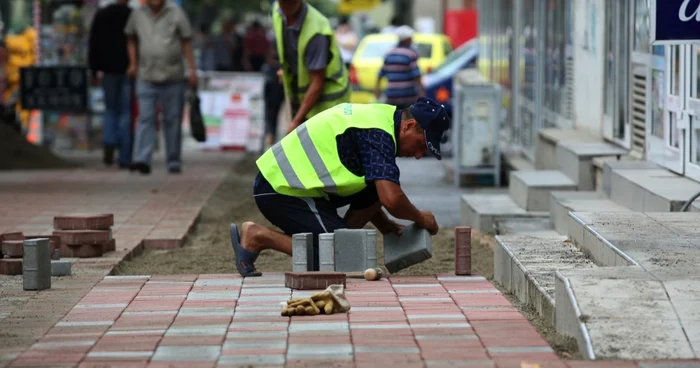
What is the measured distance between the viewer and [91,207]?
12344mm

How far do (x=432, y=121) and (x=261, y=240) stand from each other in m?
1.17

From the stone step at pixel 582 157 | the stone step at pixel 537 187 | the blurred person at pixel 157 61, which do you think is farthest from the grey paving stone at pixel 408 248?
the blurred person at pixel 157 61

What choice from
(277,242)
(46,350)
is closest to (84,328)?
(46,350)

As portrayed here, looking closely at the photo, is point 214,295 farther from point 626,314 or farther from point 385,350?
point 626,314

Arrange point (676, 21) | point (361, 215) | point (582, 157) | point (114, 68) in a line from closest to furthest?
point (676, 21) < point (361, 215) < point (582, 157) < point (114, 68)

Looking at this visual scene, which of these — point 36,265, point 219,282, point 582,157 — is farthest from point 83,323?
point 582,157

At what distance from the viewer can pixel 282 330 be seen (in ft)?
21.4

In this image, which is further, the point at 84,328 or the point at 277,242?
the point at 277,242

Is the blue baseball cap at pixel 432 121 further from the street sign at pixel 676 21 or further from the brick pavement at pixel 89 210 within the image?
the brick pavement at pixel 89 210

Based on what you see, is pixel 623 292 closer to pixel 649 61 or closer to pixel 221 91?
pixel 649 61

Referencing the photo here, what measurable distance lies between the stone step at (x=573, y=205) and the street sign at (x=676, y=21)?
209cm

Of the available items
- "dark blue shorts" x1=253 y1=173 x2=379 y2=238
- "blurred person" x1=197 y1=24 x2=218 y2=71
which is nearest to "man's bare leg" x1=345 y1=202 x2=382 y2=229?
"dark blue shorts" x1=253 y1=173 x2=379 y2=238

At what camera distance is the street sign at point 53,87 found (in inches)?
742

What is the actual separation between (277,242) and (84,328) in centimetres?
193
